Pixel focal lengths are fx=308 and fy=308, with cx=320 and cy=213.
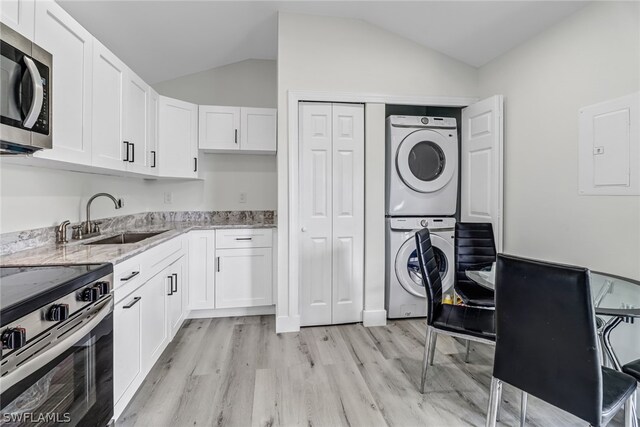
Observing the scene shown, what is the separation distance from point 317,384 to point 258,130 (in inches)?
94.7

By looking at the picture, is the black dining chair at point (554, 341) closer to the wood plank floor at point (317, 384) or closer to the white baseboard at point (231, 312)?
the wood plank floor at point (317, 384)

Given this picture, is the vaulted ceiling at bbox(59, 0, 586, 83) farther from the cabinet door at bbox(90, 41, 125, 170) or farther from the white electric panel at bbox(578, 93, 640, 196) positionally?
the white electric panel at bbox(578, 93, 640, 196)

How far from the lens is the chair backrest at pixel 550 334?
106 cm

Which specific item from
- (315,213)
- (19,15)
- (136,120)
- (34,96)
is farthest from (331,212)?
(19,15)

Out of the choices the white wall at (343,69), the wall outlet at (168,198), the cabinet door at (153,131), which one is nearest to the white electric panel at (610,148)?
the white wall at (343,69)

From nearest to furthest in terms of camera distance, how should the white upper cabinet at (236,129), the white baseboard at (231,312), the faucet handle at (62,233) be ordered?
1. the faucet handle at (62,233)
2. the white baseboard at (231,312)
3. the white upper cabinet at (236,129)

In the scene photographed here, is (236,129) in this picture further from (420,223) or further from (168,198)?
(420,223)

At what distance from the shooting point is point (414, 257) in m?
2.97

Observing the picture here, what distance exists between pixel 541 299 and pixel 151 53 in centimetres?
349

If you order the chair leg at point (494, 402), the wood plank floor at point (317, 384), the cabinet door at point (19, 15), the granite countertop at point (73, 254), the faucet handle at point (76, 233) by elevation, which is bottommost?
the wood plank floor at point (317, 384)

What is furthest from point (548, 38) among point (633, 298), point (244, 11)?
point (244, 11)

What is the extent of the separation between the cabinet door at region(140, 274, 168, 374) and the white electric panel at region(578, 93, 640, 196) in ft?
9.26

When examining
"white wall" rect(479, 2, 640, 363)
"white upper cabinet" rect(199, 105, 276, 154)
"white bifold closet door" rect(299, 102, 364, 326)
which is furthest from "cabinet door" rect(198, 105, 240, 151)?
"white wall" rect(479, 2, 640, 363)

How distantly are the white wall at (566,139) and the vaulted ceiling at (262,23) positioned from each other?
0.63ft
